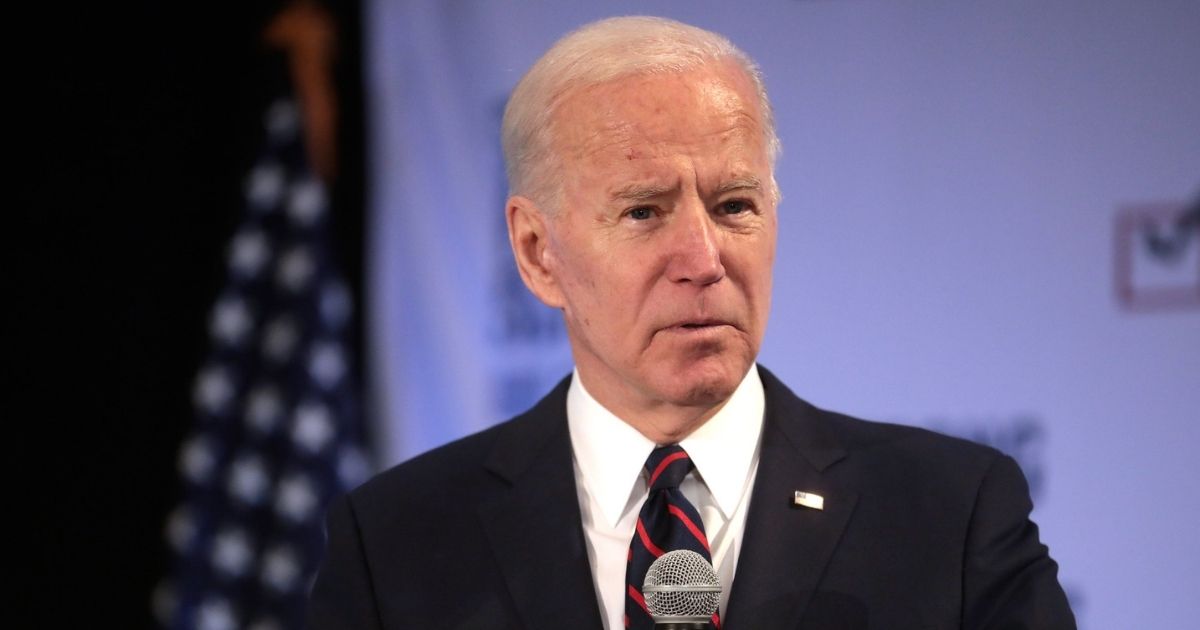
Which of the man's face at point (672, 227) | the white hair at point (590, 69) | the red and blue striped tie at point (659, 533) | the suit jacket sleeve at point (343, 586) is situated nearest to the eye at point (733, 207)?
the man's face at point (672, 227)

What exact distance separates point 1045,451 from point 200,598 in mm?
2779

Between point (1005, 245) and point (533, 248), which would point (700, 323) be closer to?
point (533, 248)

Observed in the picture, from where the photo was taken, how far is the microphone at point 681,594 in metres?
1.55

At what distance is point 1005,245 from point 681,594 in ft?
7.47

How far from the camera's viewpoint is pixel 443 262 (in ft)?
14.1

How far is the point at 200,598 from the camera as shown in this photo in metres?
4.48

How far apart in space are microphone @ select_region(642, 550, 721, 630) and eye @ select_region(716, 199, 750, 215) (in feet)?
1.84

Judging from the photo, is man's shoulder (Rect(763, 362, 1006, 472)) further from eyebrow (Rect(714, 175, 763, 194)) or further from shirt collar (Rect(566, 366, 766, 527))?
eyebrow (Rect(714, 175, 763, 194))

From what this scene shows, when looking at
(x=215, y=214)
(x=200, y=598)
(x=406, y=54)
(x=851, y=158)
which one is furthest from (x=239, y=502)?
(x=851, y=158)

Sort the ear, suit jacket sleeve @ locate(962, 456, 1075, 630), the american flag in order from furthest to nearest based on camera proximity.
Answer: the american flag
the ear
suit jacket sleeve @ locate(962, 456, 1075, 630)

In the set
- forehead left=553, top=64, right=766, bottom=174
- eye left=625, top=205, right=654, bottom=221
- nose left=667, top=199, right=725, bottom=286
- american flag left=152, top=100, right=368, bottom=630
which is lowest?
american flag left=152, top=100, right=368, bottom=630

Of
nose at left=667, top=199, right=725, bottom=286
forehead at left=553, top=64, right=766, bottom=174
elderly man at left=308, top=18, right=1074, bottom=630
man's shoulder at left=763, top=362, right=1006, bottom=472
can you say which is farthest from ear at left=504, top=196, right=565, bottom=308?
man's shoulder at left=763, top=362, right=1006, bottom=472

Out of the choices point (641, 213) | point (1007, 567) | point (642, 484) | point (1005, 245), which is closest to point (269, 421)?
point (1005, 245)

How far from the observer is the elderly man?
1.87 meters
